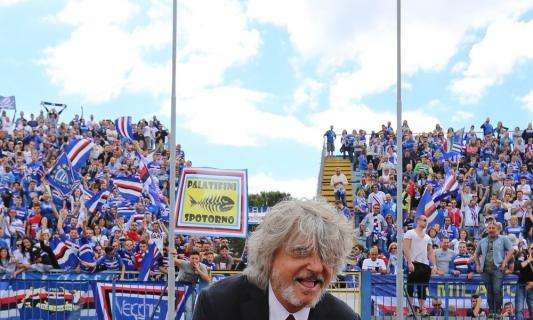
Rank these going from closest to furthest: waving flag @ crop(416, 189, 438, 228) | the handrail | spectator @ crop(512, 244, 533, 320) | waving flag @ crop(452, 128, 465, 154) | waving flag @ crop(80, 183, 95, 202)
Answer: spectator @ crop(512, 244, 533, 320) → waving flag @ crop(416, 189, 438, 228) → waving flag @ crop(80, 183, 95, 202) → waving flag @ crop(452, 128, 465, 154) → the handrail

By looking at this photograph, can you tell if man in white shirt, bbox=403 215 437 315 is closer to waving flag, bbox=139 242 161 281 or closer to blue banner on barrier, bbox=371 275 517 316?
blue banner on barrier, bbox=371 275 517 316

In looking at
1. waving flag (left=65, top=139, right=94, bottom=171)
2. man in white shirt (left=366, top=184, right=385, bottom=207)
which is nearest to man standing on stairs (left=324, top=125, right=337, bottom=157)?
man in white shirt (left=366, top=184, right=385, bottom=207)

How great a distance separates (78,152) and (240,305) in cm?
1826

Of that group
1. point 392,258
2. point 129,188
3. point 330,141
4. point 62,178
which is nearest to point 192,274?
point 392,258

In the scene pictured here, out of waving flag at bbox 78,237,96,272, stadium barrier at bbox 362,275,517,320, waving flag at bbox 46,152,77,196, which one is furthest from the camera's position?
waving flag at bbox 46,152,77,196

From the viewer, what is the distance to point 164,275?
12.8 metres

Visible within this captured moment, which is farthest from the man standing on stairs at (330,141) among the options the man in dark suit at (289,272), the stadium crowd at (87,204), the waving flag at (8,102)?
the man in dark suit at (289,272)

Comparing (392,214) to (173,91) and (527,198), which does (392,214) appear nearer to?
(527,198)

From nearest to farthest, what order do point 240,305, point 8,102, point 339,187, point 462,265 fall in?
point 240,305 → point 462,265 → point 339,187 → point 8,102

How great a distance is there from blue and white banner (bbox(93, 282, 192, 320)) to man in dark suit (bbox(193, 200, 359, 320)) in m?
8.35

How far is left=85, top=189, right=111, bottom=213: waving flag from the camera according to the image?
17.5 metres

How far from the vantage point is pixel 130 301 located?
10.8 m

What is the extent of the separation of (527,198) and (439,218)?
348 centimetres

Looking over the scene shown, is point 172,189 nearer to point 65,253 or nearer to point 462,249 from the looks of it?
point 65,253
